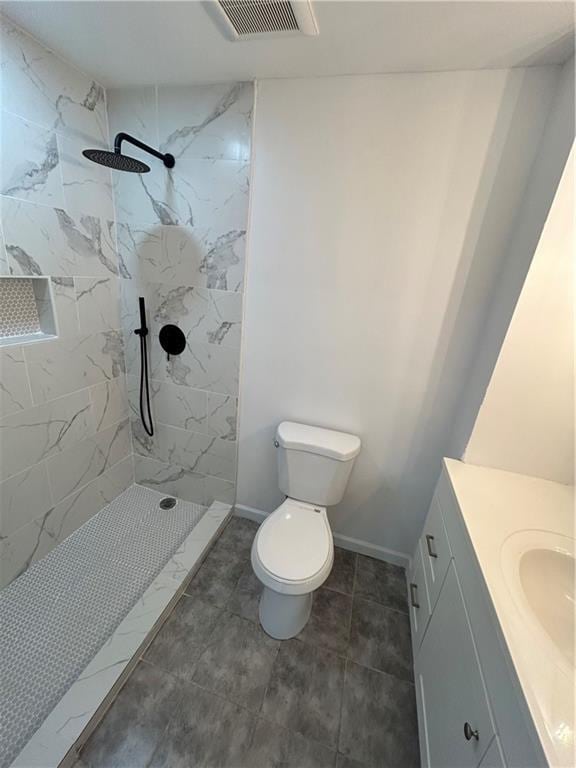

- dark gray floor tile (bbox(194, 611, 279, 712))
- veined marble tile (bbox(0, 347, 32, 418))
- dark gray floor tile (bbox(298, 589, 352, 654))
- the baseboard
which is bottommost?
dark gray floor tile (bbox(194, 611, 279, 712))

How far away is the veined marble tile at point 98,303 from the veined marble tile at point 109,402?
0.33 meters

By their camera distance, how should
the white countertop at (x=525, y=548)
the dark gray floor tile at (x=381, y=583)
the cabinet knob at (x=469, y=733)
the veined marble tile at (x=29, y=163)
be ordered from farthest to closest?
the dark gray floor tile at (x=381, y=583) < the veined marble tile at (x=29, y=163) < the cabinet knob at (x=469, y=733) < the white countertop at (x=525, y=548)

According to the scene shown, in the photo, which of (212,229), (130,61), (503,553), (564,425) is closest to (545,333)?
(564,425)

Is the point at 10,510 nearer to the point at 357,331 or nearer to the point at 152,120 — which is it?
the point at 357,331

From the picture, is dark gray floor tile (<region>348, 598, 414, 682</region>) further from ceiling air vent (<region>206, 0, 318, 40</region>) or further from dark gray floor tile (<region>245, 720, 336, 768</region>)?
ceiling air vent (<region>206, 0, 318, 40</region>)

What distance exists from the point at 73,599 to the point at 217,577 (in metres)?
0.67

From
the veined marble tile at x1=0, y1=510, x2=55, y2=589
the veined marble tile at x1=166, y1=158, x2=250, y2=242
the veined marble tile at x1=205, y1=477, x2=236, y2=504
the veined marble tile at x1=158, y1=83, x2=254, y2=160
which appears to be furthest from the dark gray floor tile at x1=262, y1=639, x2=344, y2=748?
the veined marble tile at x1=158, y1=83, x2=254, y2=160

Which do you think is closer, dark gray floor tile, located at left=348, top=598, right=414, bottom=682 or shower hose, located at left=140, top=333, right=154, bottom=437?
dark gray floor tile, located at left=348, top=598, right=414, bottom=682

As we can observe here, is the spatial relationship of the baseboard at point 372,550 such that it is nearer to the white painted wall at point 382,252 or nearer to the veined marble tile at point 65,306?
the white painted wall at point 382,252

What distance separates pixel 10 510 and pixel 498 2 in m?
2.53

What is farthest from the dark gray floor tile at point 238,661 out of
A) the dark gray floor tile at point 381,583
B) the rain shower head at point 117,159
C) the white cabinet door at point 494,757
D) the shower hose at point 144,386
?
the rain shower head at point 117,159

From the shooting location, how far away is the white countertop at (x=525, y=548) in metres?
0.57

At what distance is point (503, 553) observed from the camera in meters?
0.89

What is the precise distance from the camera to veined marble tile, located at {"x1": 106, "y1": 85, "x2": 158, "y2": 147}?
147 cm
